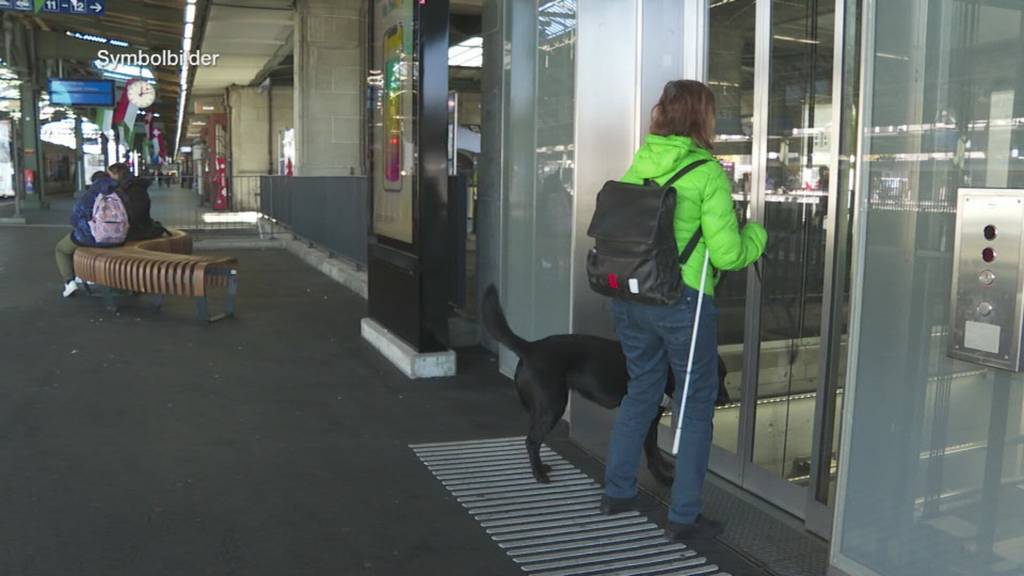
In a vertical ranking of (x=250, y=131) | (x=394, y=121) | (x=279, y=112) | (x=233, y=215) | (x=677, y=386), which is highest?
(x=279, y=112)

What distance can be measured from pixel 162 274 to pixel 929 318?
7.29 metres

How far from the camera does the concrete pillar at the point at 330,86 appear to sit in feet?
53.4

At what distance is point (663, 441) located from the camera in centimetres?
486

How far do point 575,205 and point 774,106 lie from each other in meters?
1.16

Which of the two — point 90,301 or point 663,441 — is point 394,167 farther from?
point 90,301

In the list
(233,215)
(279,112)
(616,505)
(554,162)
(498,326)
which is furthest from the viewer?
(279,112)

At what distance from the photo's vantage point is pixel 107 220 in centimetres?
965

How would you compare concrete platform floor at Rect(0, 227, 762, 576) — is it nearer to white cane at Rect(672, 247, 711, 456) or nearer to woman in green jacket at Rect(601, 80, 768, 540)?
woman in green jacket at Rect(601, 80, 768, 540)

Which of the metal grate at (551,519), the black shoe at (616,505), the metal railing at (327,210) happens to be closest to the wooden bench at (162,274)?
the metal railing at (327,210)

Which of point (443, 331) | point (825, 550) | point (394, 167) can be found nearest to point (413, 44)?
point (394, 167)

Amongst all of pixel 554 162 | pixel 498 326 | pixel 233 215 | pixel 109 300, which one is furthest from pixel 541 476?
pixel 233 215

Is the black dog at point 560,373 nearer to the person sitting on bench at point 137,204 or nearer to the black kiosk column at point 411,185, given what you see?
the black kiosk column at point 411,185

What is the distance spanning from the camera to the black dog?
163 inches

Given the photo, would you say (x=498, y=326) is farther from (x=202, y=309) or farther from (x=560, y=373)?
(x=202, y=309)
